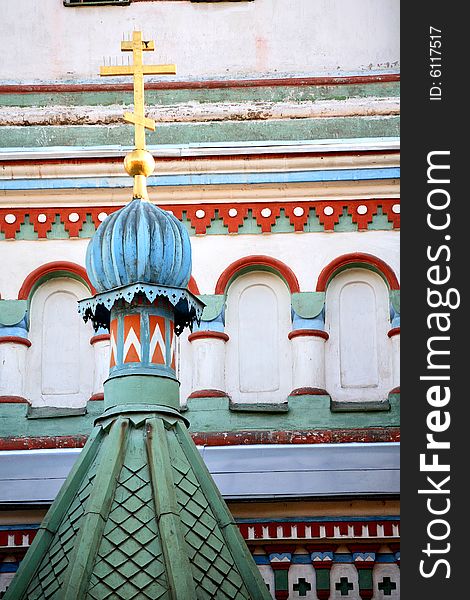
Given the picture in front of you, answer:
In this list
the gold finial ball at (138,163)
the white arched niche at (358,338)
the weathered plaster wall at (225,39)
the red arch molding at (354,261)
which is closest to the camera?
the gold finial ball at (138,163)

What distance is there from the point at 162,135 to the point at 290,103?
875 mm

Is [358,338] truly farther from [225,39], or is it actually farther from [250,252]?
[225,39]

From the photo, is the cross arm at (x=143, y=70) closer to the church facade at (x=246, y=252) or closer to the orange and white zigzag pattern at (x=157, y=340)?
the orange and white zigzag pattern at (x=157, y=340)

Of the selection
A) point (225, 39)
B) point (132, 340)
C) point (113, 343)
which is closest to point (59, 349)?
point (225, 39)

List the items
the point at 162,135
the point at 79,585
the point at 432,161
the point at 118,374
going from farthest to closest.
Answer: the point at 162,135, the point at 432,161, the point at 118,374, the point at 79,585

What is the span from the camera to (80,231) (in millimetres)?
11820

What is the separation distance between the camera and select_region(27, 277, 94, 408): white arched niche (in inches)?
453

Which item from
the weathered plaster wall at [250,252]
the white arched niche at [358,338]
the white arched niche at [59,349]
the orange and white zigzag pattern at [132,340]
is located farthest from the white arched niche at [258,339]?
the orange and white zigzag pattern at [132,340]

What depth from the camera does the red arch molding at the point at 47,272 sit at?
1165 cm

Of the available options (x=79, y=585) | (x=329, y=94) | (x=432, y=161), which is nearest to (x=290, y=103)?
(x=329, y=94)

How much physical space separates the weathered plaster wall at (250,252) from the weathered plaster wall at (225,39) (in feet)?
4.16

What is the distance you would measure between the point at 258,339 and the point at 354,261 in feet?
2.58

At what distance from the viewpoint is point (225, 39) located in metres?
12.4

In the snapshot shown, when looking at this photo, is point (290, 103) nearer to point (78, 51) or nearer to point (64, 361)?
point (78, 51)
